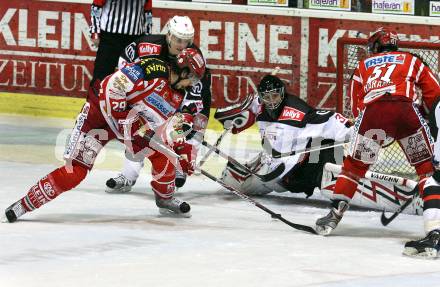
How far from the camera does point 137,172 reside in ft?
22.4

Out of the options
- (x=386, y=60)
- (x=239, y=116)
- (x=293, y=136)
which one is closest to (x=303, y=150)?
(x=293, y=136)

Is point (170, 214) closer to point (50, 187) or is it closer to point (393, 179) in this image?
point (50, 187)

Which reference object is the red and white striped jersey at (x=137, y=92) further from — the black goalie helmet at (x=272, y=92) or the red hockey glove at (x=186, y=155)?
the black goalie helmet at (x=272, y=92)

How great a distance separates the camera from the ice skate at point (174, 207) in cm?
600

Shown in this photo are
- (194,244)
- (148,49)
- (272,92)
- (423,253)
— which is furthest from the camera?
(148,49)

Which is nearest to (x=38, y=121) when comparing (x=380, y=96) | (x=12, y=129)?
(x=12, y=129)

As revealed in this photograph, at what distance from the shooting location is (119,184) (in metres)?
6.80

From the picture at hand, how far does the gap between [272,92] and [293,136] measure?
29 cm

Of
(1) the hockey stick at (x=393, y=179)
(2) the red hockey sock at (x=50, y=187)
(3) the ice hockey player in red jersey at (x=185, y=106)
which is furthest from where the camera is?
(3) the ice hockey player in red jersey at (x=185, y=106)

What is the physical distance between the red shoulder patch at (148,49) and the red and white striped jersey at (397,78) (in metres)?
1.45

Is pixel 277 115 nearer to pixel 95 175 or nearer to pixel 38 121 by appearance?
pixel 95 175

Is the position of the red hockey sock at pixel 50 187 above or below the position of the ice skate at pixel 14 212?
above

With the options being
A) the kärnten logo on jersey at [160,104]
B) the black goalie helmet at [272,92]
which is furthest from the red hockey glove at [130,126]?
the black goalie helmet at [272,92]

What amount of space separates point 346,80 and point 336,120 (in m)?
1.17
